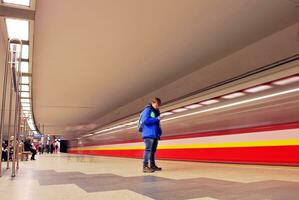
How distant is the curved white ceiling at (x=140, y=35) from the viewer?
4949 millimetres

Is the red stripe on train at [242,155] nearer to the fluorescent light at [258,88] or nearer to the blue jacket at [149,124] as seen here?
the fluorescent light at [258,88]

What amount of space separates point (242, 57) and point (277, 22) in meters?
1.49

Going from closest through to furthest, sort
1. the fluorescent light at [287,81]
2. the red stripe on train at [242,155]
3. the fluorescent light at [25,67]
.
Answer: the fluorescent light at [287,81] → the red stripe on train at [242,155] → the fluorescent light at [25,67]

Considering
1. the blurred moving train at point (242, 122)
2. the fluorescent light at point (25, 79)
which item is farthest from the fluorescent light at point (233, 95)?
the fluorescent light at point (25, 79)

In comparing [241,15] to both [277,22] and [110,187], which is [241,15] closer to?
[277,22]

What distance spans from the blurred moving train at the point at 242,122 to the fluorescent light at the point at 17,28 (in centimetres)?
426

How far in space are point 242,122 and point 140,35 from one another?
3.07 metres

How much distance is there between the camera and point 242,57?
6977 millimetres

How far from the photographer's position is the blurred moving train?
5.62m

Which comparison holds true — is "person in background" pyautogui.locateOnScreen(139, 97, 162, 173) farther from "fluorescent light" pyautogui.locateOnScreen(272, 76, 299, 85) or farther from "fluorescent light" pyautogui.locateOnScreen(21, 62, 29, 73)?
"fluorescent light" pyautogui.locateOnScreen(21, 62, 29, 73)

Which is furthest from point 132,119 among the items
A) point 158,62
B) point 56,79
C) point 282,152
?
point 282,152

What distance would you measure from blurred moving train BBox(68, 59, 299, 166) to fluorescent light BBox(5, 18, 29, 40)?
14.0 ft

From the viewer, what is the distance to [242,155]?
723cm

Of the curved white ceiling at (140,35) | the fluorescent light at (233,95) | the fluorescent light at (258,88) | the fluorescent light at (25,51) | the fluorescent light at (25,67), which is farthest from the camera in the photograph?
the fluorescent light at (25,67)
